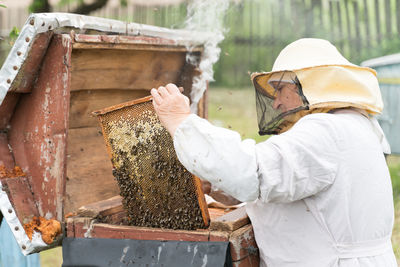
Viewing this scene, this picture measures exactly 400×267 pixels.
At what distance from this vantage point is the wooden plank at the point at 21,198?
2.44 meters

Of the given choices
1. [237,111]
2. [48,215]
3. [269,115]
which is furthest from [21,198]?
[237,111]

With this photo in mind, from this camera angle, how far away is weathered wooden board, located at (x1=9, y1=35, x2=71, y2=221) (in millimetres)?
2447

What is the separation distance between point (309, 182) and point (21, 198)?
1.52 m

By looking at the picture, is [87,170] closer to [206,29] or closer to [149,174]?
[149,174]

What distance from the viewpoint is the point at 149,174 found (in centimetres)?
232

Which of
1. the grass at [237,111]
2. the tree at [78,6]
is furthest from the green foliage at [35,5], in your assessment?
the grass at [237,111]

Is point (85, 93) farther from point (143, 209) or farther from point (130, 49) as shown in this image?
point (143, 209)

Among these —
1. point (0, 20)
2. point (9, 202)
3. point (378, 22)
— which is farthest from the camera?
point (0, 20)

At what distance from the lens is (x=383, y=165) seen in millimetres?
2064

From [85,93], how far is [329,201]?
1754mm

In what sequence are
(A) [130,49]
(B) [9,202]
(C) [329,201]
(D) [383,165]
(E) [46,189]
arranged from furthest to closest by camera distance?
(A) [130,49] < (E) [46,189] < (B) [9,202] < (D) [383,165] < (C) [329,201]

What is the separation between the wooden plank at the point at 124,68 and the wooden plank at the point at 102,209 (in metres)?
0.75

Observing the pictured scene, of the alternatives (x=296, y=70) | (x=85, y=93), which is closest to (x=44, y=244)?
(x=85, y=93)

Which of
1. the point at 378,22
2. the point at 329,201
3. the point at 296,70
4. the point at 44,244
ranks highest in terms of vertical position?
the point at 378,22
